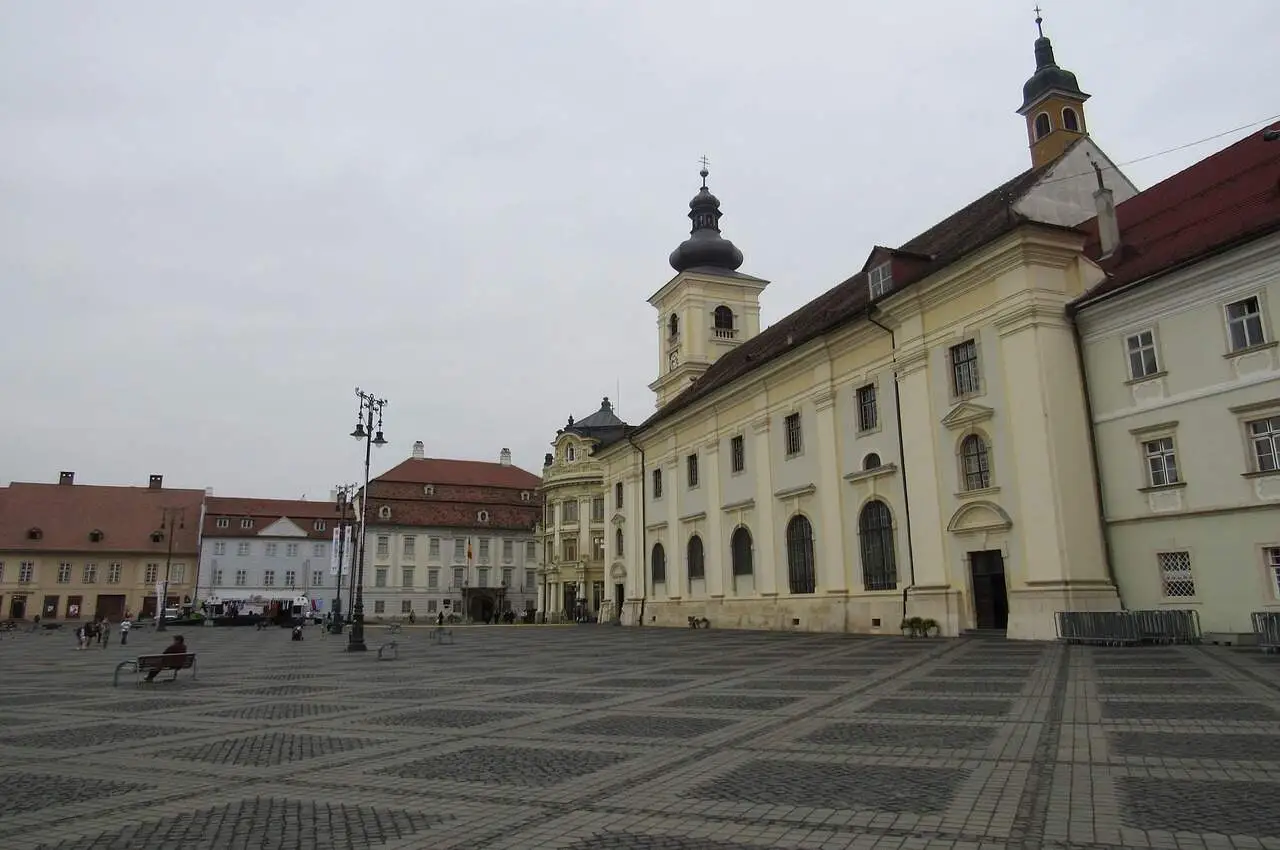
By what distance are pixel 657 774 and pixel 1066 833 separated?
3332 millimetres

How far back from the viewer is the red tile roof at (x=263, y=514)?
81.9 m

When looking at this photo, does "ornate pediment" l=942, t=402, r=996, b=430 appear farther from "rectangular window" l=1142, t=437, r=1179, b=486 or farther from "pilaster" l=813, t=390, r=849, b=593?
"pilaster" l=813, t=390, r=849, b=593

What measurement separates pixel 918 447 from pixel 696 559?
17.9 meters

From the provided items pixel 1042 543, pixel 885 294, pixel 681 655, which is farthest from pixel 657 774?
pixel 885 294

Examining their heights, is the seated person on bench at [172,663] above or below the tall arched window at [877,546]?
below

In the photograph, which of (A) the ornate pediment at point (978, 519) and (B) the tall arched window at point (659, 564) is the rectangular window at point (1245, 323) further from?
(B) the tall arched window at point (659, 564)

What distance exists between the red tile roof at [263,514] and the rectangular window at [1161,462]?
252ft

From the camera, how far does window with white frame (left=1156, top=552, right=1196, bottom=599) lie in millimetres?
21359

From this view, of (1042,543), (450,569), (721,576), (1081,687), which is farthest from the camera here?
(450,569)

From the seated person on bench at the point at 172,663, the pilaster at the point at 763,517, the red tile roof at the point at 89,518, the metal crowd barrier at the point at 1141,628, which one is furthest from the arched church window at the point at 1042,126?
the red tile roof at the point at 89,518

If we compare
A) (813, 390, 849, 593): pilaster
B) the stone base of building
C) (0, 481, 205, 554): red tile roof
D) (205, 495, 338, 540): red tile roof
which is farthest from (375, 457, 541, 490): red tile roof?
the stone base of building

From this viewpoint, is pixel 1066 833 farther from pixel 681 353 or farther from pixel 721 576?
pixel 681 353

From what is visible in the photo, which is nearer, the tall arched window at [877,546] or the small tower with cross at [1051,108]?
the tall arched window at [877,546]

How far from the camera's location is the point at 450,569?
80688 millimetres
